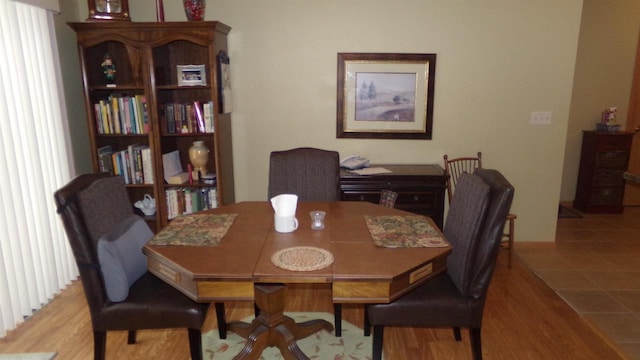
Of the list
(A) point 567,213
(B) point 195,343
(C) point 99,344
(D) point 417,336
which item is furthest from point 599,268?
(C) point 99,344

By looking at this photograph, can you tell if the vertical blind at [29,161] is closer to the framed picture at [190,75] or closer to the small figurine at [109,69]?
the small figurine at [109,69]

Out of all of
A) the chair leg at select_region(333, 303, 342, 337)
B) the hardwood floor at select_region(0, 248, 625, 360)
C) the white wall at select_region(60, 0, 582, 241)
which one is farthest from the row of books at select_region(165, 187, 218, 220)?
the chair leg at select_region(333, 303, 342, 337)

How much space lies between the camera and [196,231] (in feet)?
6.65

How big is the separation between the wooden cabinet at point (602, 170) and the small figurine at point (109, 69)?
4.64m

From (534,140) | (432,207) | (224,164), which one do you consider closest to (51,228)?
(224,164)

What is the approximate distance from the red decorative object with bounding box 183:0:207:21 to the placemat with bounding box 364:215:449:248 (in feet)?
6.35

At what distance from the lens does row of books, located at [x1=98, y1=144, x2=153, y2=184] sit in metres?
3.31

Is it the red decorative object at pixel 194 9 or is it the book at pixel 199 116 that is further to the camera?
the book at pixel 199 116

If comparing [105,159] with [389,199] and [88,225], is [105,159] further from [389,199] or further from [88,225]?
[389,199]

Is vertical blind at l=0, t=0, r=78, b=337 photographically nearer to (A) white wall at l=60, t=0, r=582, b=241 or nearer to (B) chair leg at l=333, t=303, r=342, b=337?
(A) white wall at l=60, t=0, r=582, b=241

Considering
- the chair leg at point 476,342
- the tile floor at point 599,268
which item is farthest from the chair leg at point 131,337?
the tile floor at point 599,268

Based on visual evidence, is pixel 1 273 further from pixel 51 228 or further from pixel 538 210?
pixel 538 210

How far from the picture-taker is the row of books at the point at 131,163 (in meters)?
3.31

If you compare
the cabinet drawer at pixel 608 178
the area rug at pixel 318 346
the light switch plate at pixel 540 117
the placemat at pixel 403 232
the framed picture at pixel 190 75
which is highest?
the framed picture at pixel 190 75
